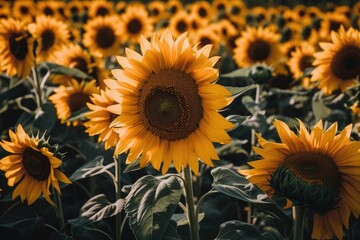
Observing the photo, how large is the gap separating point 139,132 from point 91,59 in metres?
2.02

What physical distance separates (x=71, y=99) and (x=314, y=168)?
1.94 meters

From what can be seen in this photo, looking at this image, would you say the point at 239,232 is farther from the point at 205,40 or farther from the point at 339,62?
the point at 205,40

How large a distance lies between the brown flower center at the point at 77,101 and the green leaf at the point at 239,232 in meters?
1.58

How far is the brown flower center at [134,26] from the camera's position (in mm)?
5906

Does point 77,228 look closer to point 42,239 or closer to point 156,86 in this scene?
point 42,239

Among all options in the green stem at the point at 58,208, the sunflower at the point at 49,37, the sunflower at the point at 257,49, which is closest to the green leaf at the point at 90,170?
the green stem at the point at 58,208

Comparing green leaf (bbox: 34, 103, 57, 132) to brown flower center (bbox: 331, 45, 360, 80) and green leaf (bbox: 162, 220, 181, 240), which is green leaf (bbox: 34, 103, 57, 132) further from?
brown flower center (bbox: 331, 45, 360, 80)

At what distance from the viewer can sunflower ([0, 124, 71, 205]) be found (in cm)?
199

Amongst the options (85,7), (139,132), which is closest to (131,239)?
(139,132)

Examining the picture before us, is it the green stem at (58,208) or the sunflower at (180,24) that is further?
the sunflower at (180,24)

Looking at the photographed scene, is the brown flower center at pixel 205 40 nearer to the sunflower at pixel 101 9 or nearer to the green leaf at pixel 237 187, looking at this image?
the sunflower at pixel 101 9

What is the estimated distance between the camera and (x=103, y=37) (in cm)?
520

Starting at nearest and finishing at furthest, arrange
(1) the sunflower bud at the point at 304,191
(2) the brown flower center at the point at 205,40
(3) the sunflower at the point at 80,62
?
(1) the sunflower bud at the point at 304,191
(3) the sunflower at the point at 80,62
(2) the brown flower center at the point at 205,40

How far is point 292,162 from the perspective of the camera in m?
1.71
